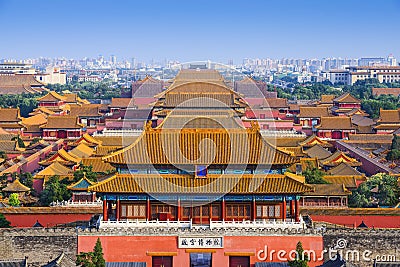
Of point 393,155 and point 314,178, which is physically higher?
point 393,155

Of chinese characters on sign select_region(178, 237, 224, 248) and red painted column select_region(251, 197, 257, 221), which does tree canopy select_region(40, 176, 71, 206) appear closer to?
chinese characters on sign select_region(178, 237, 224, 248)

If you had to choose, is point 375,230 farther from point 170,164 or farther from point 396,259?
point 170,164

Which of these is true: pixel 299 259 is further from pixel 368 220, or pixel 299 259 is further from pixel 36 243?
pixel 36 243

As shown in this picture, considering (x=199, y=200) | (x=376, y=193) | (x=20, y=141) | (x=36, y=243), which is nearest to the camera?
(x=199, y=200)

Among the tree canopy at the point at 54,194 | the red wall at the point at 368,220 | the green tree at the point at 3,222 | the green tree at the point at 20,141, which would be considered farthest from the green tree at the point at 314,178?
the green tree at the point at 20,141

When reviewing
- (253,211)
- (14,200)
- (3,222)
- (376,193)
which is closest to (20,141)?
(14,200)

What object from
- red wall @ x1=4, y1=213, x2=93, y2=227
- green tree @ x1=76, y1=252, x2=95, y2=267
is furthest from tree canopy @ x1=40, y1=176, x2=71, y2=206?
green tree @ x1=76, y1=252, x2=95, y2=267

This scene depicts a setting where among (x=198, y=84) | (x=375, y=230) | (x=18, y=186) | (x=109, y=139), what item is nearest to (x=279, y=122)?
(x=198, y=84)
